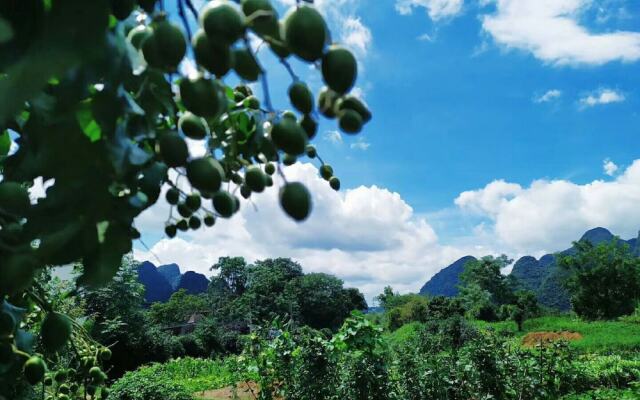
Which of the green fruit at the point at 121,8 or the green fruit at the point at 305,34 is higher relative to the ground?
the green fruit at the point at 121,8

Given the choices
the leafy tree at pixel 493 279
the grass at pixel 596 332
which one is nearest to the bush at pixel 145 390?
the grass at pixel 596 332

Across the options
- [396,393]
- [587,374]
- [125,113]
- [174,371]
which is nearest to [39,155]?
[125,113]

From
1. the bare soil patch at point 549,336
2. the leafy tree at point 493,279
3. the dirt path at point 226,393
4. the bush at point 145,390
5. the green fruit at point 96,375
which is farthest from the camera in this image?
the leafy tree at point 493,279

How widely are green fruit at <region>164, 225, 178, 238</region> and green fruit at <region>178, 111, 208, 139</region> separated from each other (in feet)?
1.97

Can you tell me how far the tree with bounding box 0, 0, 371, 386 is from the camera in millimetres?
669

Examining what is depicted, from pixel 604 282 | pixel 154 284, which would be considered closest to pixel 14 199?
pixel 604 282

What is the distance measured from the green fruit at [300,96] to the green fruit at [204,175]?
0.16 m

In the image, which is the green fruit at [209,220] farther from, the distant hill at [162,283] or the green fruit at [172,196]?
the distant hill at [162,283]

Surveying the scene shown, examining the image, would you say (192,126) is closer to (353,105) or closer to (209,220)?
(353,105)

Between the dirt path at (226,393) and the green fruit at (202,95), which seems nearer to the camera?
the green fruit at (202,95)

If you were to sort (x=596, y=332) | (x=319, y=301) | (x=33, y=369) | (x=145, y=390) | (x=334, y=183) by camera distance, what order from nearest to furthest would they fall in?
1. (x=33, y=369)
2. (x=334, y=183)
3. (x=145, y=390)
4. (x=596, y=332)
5. (x=319, y=301)

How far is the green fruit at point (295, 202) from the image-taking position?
0.85 m

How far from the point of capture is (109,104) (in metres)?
0.74

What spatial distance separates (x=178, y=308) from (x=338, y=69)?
177 feet
